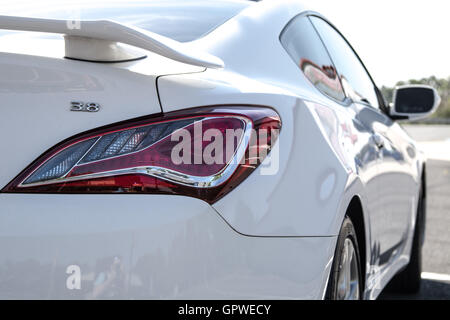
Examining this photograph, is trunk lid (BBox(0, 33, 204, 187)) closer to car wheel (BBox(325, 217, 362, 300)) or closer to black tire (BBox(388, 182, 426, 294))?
car wheel (BBox(325, 217, 362, 300))

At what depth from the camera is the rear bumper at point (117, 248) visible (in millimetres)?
1790

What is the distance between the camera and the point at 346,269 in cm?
268

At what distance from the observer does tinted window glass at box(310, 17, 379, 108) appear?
3.59 m

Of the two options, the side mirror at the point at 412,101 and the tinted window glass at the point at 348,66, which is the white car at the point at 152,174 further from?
the side mirror at the point at 412,101

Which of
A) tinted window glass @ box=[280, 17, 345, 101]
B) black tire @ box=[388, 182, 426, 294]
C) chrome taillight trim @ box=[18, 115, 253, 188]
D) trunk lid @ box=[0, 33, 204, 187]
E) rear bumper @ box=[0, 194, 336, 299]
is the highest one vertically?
tinted window glass @ box=[280, 17, 345, 101]

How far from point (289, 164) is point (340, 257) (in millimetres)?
531

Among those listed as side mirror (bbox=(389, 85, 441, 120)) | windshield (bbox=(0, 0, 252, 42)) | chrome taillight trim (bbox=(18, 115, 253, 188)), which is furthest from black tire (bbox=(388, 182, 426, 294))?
chrome taillight trim (bbox=(18, 115, 253, 188))

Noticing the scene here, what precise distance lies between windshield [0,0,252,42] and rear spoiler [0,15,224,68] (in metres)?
0.53

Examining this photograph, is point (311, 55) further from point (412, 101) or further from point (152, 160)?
point (412, 101)

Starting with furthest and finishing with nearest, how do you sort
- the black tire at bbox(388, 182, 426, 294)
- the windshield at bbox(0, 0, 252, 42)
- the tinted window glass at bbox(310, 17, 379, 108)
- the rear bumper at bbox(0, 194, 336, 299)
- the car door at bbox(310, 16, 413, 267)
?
1. the black tire at bbox(388, 182, 426, 294)
2. the tinted window glass at bbox(310, 17, 379, 108)
3. the car door at bbox(310, 16, 413, 267)
4. the windshield at bbox(0, 0, 252, 42)
5. the rear bumper at bbox(0, 194, 336, 299)

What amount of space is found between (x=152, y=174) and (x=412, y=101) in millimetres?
2887

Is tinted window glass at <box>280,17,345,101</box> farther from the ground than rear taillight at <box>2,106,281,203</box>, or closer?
farther from the ground
